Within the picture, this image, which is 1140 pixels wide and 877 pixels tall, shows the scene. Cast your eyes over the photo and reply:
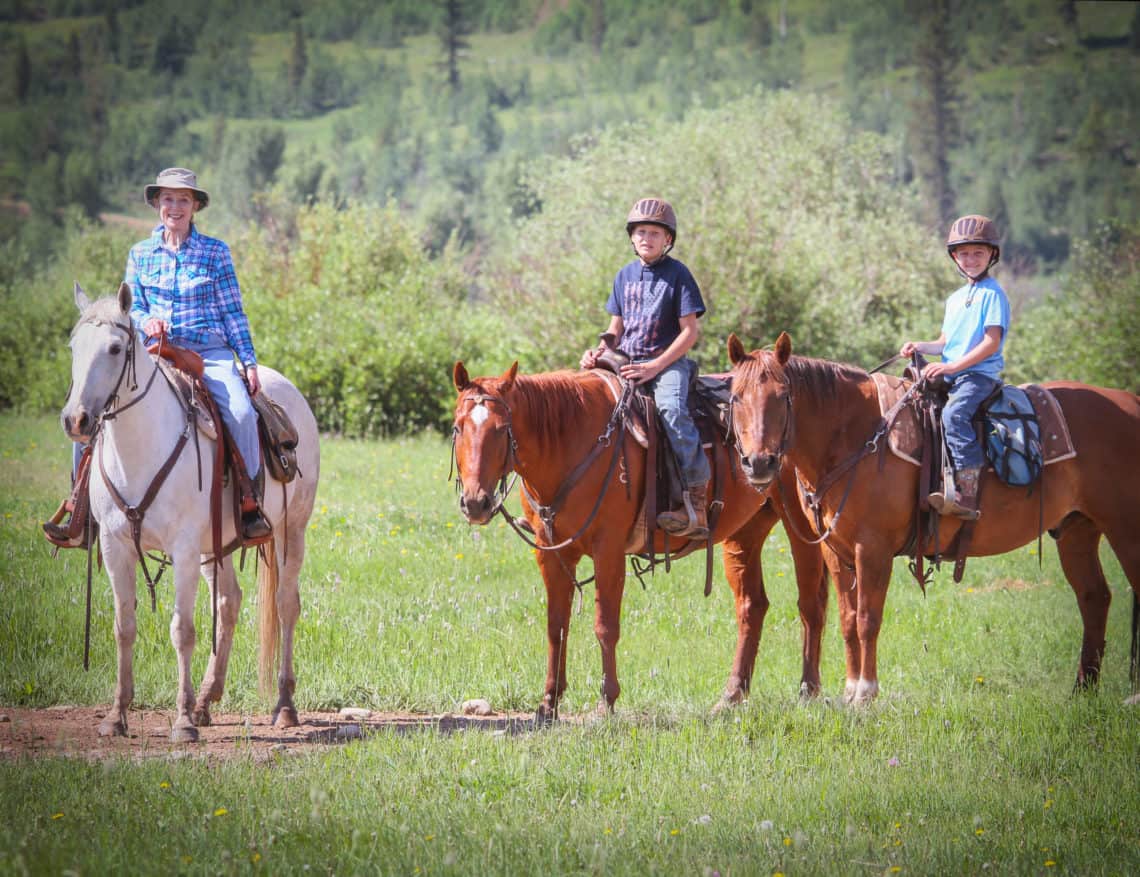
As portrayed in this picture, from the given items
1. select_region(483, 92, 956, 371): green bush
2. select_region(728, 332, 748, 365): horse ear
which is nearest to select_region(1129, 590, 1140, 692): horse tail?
select_region(728, 332, 748, 365): horse ear

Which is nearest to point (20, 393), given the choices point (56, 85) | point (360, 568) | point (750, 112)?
point (360, 568)

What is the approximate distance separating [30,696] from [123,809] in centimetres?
328

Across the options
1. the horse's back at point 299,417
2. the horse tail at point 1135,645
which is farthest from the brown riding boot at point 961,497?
the horse's back at point 299,417

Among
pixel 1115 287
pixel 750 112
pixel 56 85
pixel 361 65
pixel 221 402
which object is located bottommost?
pixel 221 402

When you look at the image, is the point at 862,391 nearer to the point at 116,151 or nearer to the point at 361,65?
the point at 116,151

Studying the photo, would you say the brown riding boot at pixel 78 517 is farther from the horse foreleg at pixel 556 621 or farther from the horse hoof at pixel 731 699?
the horse hoof at pixel 731 699

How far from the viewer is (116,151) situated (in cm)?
9181

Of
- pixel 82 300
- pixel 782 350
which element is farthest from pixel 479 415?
pixel 82 300

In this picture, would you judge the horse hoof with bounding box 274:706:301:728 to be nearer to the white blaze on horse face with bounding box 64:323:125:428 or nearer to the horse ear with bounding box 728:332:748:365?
the white blaze on horse face with bounding box 64:323:125:428

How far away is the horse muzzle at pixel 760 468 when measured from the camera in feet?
24.6

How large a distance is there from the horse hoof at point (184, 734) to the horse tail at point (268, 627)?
1.18m

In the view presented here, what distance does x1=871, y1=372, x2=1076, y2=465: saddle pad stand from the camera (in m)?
8.34

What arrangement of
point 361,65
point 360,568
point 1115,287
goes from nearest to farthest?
point 360,568 → point 1115,287 → point 361,65

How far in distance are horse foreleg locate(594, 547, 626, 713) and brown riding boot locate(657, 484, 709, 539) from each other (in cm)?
39
